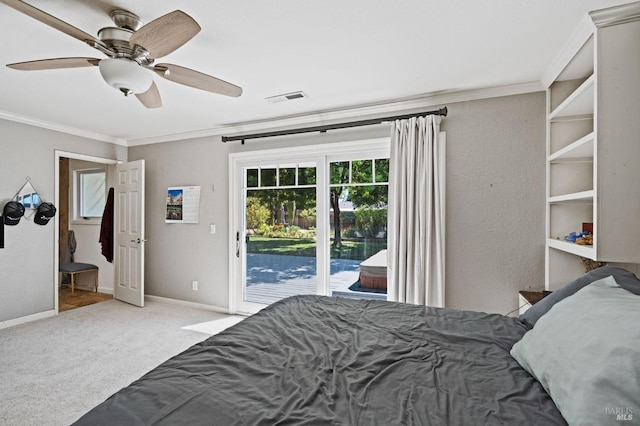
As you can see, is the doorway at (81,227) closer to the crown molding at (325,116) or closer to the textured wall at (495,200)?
the crown molding at (325,116)

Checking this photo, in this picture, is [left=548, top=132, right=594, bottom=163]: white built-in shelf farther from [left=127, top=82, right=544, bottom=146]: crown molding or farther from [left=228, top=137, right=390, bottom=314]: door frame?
[left=228, top=137, right=390, bottom=314]: door frame

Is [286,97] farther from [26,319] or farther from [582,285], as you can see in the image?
[26,319]

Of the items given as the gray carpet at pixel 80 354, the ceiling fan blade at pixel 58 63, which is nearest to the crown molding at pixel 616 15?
the ceiling fan blade at pixel 58 63

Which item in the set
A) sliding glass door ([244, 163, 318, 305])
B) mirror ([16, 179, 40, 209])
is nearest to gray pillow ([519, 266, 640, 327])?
sliding glass door ([244, 163, 318, 305])

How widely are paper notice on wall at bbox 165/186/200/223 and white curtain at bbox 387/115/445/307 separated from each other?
2741 mm

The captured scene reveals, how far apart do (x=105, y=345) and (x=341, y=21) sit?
11.7 feet

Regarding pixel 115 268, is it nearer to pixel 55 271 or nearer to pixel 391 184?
pixel 55 271

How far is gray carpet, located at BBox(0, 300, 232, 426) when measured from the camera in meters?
2.22

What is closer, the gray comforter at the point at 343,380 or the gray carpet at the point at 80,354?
the gray comforter at the point at 343,380

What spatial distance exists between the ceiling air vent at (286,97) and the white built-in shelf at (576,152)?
7.20 feet

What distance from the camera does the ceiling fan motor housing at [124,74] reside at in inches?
71.2

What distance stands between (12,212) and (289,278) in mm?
3252

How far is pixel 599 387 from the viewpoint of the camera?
82 centimetres

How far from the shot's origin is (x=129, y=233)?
4699 mm
